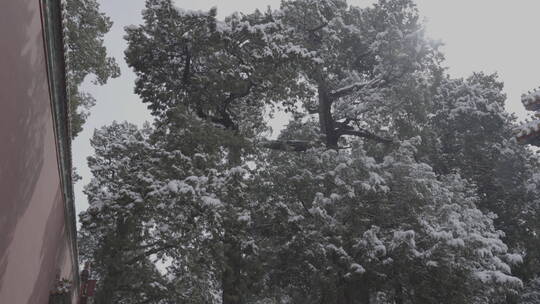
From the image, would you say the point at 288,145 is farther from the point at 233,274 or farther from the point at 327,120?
the point at 233,274

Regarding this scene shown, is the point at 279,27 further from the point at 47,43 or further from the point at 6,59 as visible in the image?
the point at 6,59

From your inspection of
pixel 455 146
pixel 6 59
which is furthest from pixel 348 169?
pixel 455 146

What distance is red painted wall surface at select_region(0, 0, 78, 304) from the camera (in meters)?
4.14

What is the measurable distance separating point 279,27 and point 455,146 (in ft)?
35.7

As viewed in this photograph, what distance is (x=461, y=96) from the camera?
19578 mm

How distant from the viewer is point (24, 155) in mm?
4828

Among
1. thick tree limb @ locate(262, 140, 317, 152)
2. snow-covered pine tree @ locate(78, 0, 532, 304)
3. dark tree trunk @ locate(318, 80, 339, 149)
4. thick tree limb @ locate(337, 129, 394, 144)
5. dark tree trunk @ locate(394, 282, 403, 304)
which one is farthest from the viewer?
dark tree trunk @ locate(318, 80, 339, 149)

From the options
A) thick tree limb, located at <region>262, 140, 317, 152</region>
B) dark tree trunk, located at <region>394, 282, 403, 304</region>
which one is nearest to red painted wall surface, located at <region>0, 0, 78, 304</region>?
thick tree limb, located at <region>262, 140, 317, 152</region>

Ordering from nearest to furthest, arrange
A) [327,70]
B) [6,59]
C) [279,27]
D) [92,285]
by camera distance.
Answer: [6,59] < [279,27] < [92,285] < [327,70]

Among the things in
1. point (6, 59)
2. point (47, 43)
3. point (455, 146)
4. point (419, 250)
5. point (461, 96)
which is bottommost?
point (419, 250)

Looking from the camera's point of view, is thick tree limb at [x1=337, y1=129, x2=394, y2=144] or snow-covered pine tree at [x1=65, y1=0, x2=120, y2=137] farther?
thick tree limb at [x1=337, y1=129, x2=394, y2=144]

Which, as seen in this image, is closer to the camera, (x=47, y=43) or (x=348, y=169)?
(x=47, y=43)

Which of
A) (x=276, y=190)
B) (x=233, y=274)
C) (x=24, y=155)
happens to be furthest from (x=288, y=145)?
(x=24, y=155)

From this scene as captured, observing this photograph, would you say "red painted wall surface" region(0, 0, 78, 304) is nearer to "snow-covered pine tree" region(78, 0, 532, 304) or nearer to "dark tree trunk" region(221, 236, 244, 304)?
"snow-covered pine tree" region(78, 0, 532, 304)
